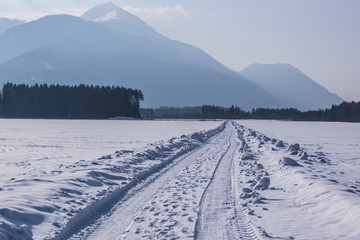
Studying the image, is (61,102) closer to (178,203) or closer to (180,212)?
(178,203)

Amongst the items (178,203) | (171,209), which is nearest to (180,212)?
(171,209)

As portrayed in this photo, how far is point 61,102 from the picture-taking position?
125 metres

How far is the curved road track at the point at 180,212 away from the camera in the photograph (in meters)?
7.78

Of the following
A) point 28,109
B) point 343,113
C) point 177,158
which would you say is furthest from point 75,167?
point 343,113

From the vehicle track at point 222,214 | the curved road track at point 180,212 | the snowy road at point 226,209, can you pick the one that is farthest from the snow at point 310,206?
the curved road track at point 180,212

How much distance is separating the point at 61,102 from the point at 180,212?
4791 inches

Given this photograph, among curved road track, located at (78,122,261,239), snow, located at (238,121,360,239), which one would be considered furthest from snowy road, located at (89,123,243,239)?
→ snow, located at (238,121,360,239)

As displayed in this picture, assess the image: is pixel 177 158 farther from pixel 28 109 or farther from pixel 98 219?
pixel 28 109

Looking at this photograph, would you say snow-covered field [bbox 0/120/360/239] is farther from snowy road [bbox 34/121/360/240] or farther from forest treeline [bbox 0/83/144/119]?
forest treeline [bbox 0/83/144/119]

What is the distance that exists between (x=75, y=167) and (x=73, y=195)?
5195mm

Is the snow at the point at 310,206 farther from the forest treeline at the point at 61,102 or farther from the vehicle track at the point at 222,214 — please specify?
the forest treeline at the point at 61,102

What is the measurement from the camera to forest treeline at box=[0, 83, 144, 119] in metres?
122

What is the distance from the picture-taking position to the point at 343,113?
15438 centimetres

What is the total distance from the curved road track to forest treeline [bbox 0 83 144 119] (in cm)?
11596
